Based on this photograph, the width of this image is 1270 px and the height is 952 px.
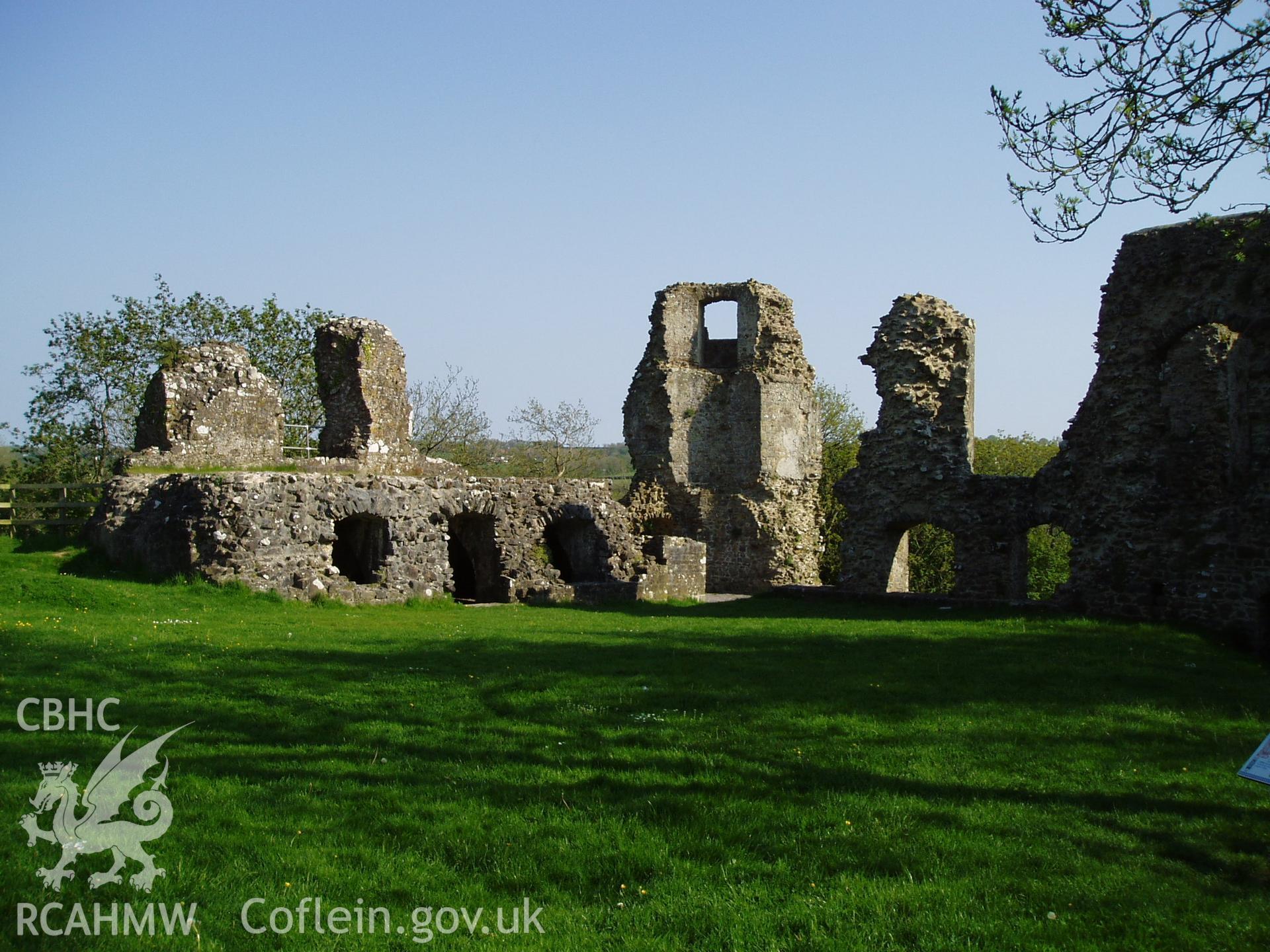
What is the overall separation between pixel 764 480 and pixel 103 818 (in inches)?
944

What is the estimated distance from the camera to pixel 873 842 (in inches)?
228

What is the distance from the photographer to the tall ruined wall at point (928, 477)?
2062cm

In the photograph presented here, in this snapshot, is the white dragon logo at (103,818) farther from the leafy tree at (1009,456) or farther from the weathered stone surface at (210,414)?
the leafy tree at (1009,456)

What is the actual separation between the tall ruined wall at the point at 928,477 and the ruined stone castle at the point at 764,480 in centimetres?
4

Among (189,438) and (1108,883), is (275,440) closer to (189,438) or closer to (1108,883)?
(189,438)

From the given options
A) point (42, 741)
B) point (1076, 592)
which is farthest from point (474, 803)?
point (1076, 592)

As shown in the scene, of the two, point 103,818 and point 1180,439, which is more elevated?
point 1180,439

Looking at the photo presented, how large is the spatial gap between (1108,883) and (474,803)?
3.38 metres

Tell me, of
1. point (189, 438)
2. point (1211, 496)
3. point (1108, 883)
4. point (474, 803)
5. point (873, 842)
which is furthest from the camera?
point (189, 438)

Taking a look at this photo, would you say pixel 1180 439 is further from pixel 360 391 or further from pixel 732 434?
pixel 360 391

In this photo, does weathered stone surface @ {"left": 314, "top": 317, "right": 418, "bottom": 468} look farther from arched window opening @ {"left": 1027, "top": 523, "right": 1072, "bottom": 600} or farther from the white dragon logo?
arched window opening @ {"left": 1027, "top": 523, "right": 1072, "bottom": 600}

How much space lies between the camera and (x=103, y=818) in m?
5.86

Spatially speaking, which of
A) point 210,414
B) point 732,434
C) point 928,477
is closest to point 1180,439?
point 928,477

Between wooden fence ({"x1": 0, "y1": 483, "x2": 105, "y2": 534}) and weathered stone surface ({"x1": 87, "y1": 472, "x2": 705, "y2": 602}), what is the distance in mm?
3856
